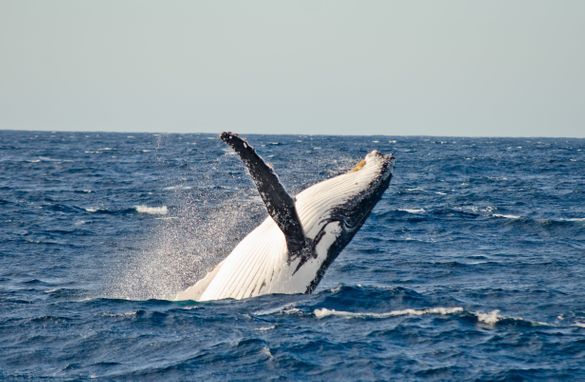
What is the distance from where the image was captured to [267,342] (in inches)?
434

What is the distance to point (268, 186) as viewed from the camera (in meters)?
10.7

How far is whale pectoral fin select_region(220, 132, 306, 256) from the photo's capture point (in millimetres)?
10438

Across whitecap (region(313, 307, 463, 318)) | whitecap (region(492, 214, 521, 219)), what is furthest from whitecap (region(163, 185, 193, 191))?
whitecap (region(313, 307, 463, 318))

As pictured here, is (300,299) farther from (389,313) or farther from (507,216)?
(507,216)

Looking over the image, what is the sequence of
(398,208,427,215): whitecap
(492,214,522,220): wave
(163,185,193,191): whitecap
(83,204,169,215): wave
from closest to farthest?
(492,214,522,220): wave → (83,204,169,215): wave → (398,208,427,215): whitecap → (163,185,193,191): whitecap

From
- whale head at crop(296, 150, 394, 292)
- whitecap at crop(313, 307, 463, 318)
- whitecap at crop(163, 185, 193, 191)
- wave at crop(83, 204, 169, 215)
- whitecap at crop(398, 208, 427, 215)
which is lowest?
whitecap at crop(163, 185, 193, 191)

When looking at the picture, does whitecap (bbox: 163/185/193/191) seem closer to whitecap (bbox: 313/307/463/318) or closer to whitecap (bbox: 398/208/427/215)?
whitecap (bbox: 398/208/427/215)

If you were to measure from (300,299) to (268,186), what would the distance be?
2.11 meters

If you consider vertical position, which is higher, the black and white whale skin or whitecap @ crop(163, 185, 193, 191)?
the black and white whale skin

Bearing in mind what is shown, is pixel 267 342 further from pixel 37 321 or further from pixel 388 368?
pixel 37 321

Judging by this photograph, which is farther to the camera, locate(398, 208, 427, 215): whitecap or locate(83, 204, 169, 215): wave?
locate(398, 208, 427, 215): whitecap

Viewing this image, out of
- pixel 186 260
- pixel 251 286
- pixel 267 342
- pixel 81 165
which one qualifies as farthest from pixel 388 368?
pixel 81 165

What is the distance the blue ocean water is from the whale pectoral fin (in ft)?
4.71

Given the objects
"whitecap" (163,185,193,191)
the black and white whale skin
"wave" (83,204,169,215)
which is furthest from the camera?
"whitecap" (163,185,193,191)
